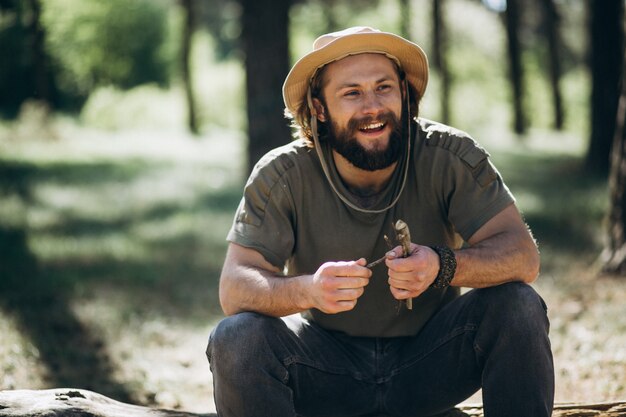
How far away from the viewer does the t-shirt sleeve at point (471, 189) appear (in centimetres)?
345

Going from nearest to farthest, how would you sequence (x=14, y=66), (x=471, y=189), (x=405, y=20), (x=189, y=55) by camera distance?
(x=471, y=189) < (x=405, y=20) < (x=189, y=55) < (x=14, y=66)

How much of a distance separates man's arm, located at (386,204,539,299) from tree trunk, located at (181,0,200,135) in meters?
20.3

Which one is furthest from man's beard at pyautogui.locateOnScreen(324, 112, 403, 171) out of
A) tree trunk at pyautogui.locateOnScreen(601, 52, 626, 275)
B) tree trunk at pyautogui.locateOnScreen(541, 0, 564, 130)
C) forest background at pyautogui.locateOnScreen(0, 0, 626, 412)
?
tree trunk at pyautogui.locateOnScreen(541, 0, 564, 130)

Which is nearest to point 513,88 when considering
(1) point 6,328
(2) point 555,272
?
(2) point 555,272

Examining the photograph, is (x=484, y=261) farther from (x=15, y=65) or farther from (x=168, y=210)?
(x=15, y=65)

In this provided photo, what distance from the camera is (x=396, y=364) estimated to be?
3426 mm

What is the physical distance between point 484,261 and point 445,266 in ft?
0.56

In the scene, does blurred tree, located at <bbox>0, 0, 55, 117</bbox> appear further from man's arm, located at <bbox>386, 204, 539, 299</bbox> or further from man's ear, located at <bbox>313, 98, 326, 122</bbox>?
man's arm, located at <bbox>386, 204, 539, 299</bbox>

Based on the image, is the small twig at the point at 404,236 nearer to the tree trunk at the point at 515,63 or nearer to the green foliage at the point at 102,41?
the tree trunk at the point at 515,63

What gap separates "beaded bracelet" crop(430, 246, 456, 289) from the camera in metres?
3.18

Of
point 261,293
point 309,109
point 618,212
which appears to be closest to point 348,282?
point 261,293

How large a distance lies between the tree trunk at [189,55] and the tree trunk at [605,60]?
13.3 meters

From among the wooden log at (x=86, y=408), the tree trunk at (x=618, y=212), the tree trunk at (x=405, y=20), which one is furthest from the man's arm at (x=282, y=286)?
the tree trunk at (x=405, y=20)

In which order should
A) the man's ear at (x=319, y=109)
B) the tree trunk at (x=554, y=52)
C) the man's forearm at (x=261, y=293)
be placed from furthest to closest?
1. the tree trunk at (x=554, y=52)
2. the man's ear at (x=319, y=109)
3. the man's forearm at (x=261, y=293)
